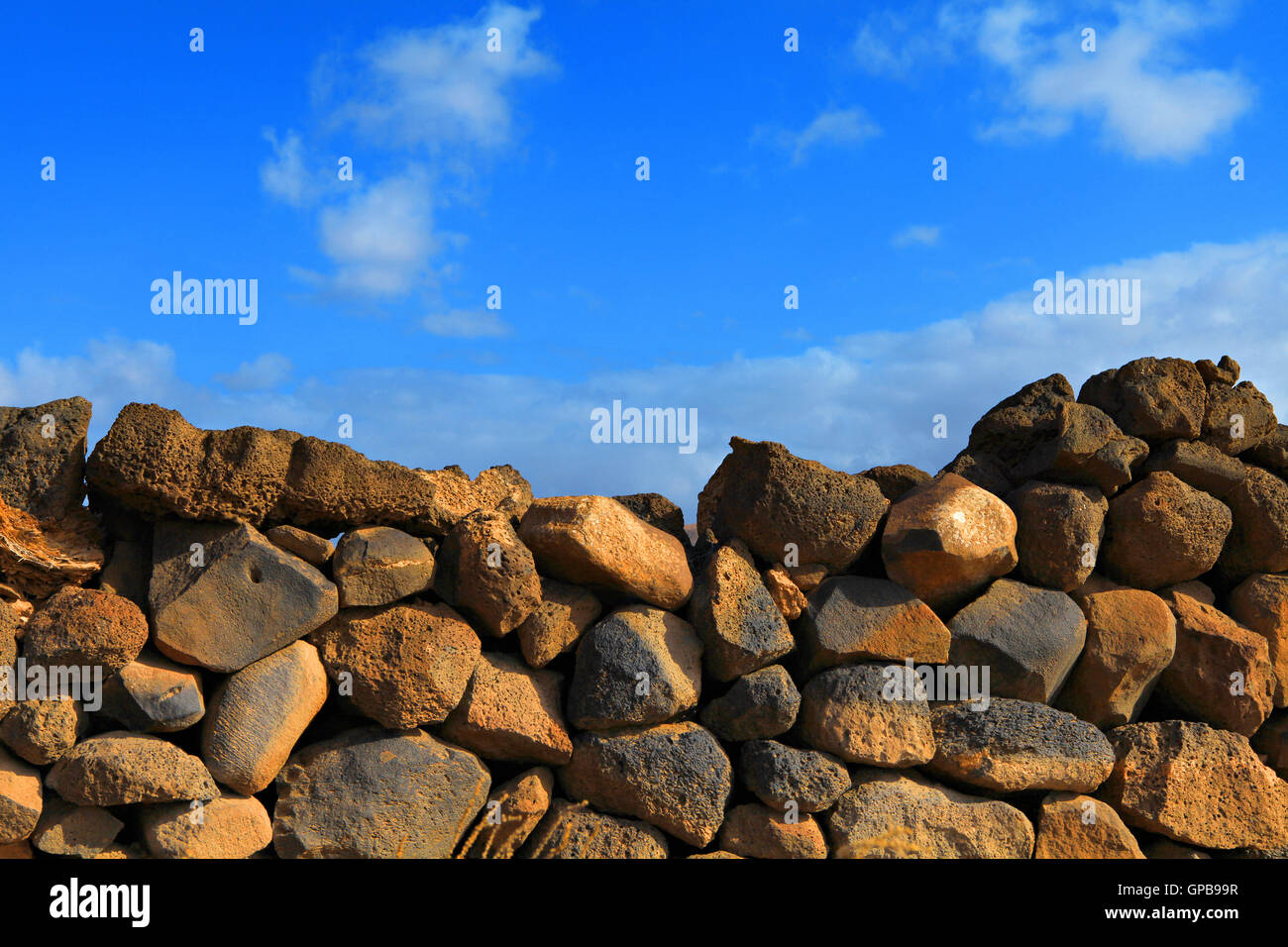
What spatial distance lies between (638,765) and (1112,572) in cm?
268

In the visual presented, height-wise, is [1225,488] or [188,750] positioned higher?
[1225,488]

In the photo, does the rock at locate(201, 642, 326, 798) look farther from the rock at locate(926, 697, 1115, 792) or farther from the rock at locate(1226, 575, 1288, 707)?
the rock at locate(1226, 575, 1288, 707)

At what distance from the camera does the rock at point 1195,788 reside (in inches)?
200

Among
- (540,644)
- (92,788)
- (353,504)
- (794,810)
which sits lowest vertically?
(794,810)

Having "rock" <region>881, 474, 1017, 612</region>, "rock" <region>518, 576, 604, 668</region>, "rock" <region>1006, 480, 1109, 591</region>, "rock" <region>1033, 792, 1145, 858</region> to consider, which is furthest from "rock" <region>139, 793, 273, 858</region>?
"rock" <region>1006, 480, 1109, 591</region>

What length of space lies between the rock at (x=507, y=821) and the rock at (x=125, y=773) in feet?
3.59

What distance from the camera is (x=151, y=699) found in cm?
409

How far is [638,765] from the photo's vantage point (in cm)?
449

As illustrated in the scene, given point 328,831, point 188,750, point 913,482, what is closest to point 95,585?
point 188,750

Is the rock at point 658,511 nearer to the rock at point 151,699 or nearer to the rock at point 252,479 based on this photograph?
the rock at point 252,479

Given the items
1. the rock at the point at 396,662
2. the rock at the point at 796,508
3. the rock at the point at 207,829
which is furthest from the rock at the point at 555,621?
the rock at the point at 207,829

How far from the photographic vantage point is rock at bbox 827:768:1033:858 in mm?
4664

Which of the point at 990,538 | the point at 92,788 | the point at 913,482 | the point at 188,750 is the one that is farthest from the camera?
the point at 913,482

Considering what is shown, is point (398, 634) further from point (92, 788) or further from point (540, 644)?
point (92, 788)
